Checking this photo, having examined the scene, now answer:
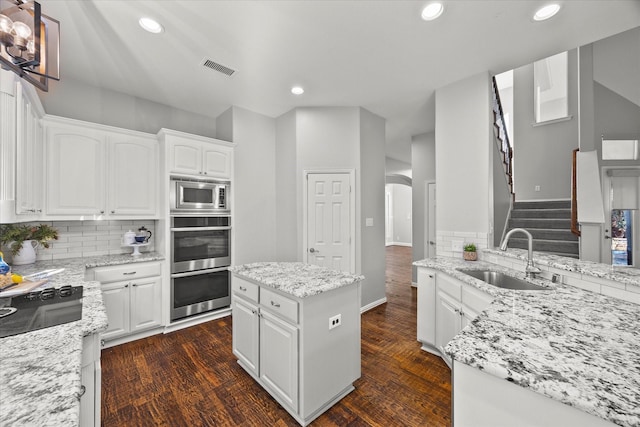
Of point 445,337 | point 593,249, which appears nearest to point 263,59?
point 445,337

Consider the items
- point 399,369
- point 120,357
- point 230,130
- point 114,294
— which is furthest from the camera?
point 230,130

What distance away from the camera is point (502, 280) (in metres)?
2.25

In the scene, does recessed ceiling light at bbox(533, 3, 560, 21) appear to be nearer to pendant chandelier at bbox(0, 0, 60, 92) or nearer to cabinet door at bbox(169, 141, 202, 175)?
pendant chandelier at bbox(0, 0, 60, 92)

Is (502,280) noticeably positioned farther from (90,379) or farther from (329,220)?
(90,379)

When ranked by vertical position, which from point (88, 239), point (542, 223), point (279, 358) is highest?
point (542, 223)

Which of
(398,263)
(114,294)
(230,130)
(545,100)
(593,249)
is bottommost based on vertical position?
(398,263)

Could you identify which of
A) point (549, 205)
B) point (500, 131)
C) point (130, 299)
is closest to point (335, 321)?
point (130, 299)

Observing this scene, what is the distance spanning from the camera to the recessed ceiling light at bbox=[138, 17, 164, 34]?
206cm

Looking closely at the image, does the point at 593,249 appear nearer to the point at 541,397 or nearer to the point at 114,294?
the point at 541,397

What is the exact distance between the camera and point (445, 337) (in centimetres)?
236

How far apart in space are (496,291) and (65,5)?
3742 millimetres

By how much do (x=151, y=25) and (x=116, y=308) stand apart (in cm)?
277

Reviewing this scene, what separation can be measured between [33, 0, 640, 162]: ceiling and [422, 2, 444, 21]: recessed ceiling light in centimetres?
5

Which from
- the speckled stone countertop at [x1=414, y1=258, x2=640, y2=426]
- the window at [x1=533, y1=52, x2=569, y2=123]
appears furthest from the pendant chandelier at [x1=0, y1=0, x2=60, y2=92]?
the window at [x1=533, y1=52, x2=569, y2=123]
